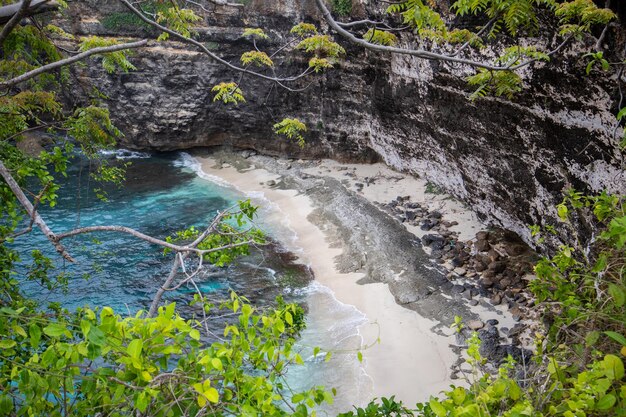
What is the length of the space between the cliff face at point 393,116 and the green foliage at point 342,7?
1642 mm

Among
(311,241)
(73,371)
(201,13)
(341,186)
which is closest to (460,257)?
(311,241)

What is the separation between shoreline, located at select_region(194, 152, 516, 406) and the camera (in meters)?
10.9

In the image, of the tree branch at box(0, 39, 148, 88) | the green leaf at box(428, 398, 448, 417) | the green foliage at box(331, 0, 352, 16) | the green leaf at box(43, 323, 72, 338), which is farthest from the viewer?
the green foliage at box(331, 0, 352, 16)

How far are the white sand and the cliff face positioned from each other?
0.97 m

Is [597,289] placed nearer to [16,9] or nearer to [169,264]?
[16,9]

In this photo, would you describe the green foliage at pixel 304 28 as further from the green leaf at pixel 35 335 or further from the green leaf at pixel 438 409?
the green leaf at pixel 438 409

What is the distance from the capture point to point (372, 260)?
49.8 feet

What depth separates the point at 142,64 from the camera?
82.4 feet

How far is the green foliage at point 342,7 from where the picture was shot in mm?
19516

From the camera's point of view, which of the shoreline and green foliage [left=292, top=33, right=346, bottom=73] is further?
green foliage [left=292, top=33, right=346, bottom=73]

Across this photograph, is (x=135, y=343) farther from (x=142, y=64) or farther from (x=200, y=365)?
(x=142, y=64)

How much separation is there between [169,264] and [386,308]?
7714mm

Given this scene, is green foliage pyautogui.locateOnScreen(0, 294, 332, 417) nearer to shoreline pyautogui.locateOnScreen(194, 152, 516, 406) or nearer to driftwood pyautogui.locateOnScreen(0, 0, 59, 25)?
driftwood pyautogui.locateOnScreen(0, 0, 59, 25)

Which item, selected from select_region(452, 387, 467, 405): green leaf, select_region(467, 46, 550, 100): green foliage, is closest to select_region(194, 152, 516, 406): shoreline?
select_region(452, 387, 467, 405): green leaf
